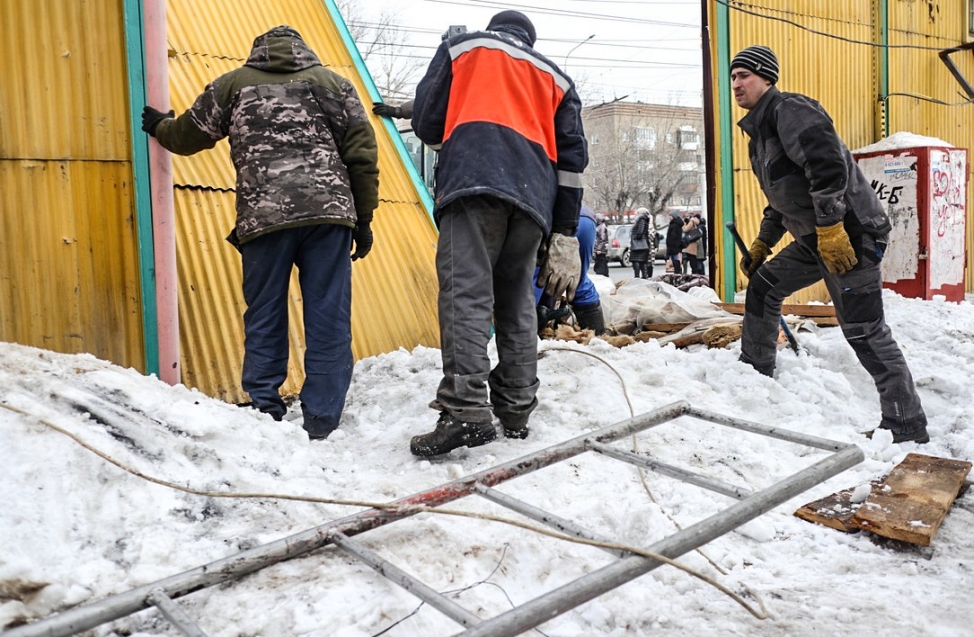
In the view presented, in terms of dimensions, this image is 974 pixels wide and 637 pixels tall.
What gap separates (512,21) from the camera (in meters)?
3.41

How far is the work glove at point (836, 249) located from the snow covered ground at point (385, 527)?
803 mm

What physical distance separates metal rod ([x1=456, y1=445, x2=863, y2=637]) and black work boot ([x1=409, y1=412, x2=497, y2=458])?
1.24m

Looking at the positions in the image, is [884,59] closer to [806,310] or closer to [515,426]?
[806,310]

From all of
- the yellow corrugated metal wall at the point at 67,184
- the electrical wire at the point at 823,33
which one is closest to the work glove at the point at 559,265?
the yellow corrugated metal wall at the point at 67,184

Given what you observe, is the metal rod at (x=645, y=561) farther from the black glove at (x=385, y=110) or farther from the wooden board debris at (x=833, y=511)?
the black glove at (x=385, y=110)

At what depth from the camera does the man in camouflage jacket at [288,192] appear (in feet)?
11.2

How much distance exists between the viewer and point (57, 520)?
6.91 feet

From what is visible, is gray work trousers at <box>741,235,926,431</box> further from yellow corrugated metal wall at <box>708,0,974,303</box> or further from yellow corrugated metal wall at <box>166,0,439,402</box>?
yellow corrugated metal wall at <box>708,0,974,303</box>

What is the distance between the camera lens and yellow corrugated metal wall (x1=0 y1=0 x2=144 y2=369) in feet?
11.8

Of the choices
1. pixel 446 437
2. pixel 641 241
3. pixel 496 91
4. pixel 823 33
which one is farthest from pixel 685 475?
pixel 641 241

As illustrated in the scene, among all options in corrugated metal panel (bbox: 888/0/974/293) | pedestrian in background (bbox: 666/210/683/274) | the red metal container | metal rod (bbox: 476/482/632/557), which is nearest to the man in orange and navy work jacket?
Result: metal rod (bbox: 476/482/632/557)

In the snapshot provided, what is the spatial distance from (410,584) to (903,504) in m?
1.96

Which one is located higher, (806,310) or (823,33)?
(823,33)

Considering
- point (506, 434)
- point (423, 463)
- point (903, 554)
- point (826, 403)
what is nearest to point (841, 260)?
point (826, 403)
